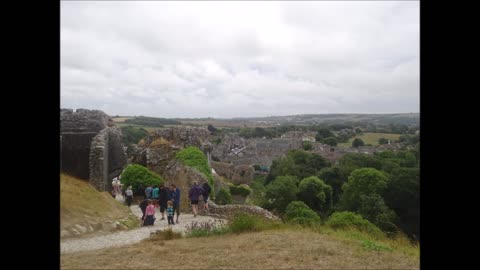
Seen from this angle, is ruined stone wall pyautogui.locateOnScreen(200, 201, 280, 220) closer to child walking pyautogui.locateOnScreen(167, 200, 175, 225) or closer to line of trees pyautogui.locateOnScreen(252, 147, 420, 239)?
child walking pyautogui.locateOnScreen(167, 200, 175, 225)

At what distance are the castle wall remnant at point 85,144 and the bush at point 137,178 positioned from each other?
6.37ft

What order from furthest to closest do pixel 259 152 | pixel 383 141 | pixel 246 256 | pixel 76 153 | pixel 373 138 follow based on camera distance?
pixel 373 138, pixel 259 152, pixel 383 141, pixel 76 153, pixel 246 256

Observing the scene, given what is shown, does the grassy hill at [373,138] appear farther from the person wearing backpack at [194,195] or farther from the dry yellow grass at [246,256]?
the dry yellow grass at [246,256]

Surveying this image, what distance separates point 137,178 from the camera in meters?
14.0

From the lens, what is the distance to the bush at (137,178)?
1395cm

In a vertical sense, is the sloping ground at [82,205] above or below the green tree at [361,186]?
above

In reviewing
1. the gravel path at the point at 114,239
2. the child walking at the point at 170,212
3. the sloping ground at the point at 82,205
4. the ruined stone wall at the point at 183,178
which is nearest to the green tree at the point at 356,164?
the ruined stone wall at the point at 183,178

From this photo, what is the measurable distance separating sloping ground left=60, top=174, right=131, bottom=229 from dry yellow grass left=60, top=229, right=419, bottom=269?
1.40m

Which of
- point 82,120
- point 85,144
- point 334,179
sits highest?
point 82,120

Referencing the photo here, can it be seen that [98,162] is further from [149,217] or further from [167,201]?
[149,217]

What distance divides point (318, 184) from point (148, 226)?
73.4 feet

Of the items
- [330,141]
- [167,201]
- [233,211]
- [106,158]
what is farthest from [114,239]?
[330,141]

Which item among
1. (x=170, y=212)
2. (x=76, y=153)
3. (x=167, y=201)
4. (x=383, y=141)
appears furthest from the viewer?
(x=383, y=141)

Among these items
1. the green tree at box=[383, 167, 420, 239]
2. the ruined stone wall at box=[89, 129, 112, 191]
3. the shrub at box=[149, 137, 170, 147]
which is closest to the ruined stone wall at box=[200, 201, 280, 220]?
the ruined stone wall at box=[89, 129, 112, 191]
